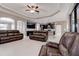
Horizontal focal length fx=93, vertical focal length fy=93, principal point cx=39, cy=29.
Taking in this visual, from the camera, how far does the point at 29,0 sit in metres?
1.18

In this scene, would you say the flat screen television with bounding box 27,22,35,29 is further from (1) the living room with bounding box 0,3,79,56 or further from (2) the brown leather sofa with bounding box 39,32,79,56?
(2) the brown leather sofa with bounding box 39,32,79,56

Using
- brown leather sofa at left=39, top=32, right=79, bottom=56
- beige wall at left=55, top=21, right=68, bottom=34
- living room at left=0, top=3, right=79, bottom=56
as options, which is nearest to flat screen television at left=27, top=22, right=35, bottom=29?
living room at left=0, top=3, right=79, bottom=56

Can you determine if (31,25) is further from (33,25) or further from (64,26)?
(64,26)

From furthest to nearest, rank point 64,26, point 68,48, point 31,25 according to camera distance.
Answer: point 31,25 → point 64,26 → point 68,48

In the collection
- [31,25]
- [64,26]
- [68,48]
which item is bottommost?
[68,48]

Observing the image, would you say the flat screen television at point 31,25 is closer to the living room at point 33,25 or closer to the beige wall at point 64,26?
the living room at point 33,25

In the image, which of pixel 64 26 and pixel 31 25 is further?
pixel 31 25

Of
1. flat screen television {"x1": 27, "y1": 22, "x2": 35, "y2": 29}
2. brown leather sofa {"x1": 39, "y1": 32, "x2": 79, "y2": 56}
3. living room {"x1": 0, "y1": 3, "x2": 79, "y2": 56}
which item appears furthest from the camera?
flat screen television {"x1": 27, "y1": 22, "x2": 35, "y2": 29}

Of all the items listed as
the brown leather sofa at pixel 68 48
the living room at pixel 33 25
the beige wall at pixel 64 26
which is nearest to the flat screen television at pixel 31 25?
the living room at pixel 33 25

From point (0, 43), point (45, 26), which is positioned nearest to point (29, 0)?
point (0, 43)

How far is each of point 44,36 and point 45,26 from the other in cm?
261

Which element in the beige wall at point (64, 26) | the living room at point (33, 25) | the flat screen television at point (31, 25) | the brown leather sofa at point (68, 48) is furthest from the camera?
the flat screen television at point (31, 25)

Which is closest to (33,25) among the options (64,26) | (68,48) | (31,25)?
(31,25)

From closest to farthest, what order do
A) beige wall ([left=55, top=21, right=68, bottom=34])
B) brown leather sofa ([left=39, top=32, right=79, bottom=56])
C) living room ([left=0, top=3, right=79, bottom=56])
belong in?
1. brown leather sofa ([left=39, top=32, right=79, bottom=56])
2. living room ([left=0, top=3, right=79, bottom=56])
3. beige wall ([left=55, top=21, right=68, bottom=34])
